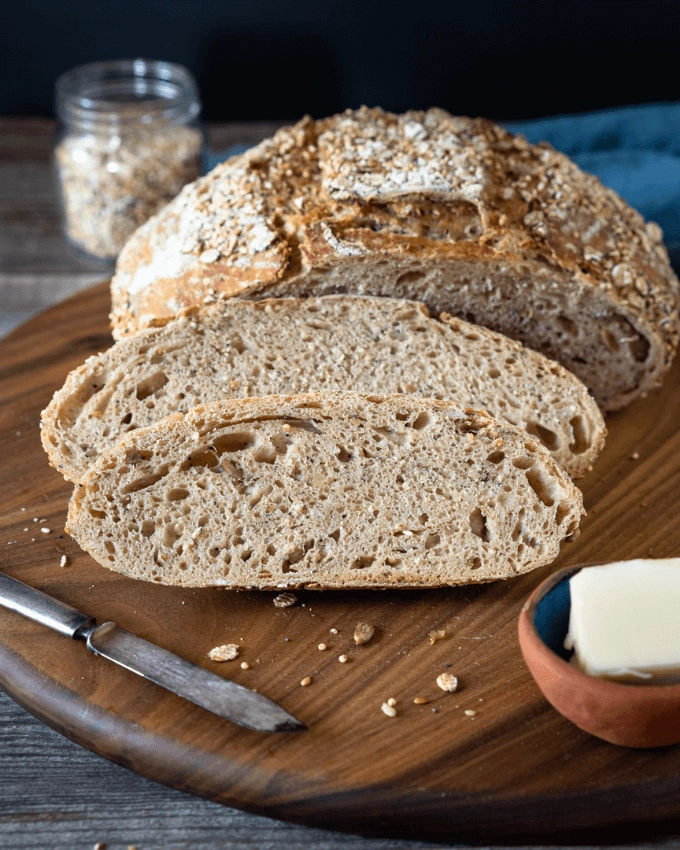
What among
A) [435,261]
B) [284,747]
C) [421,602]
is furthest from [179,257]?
[284,747]

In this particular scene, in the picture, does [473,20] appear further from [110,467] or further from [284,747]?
[284,747]

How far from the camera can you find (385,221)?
10.2ft

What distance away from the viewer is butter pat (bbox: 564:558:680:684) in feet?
6.82

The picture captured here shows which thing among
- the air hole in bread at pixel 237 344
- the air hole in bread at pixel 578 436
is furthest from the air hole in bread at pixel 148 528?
the air hole in bread at pixel 578 436

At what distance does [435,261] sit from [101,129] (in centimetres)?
203

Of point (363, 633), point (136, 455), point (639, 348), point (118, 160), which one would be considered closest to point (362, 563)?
point (363, 633)

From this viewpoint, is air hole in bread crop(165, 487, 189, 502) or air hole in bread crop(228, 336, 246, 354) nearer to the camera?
air hole in bread crop(165, 487, 189, 502)

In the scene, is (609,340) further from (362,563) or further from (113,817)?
(113,817)

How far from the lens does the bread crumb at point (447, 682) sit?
238 centimetres

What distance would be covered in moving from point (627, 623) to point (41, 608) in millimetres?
1415

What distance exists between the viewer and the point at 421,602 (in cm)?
264

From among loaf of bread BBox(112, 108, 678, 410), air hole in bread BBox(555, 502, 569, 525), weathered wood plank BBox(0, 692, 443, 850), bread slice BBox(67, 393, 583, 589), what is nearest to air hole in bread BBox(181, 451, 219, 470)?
bread slice BBox(67, 393, 583, 589)

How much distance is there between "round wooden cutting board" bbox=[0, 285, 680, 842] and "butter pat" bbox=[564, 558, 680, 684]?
26 cm

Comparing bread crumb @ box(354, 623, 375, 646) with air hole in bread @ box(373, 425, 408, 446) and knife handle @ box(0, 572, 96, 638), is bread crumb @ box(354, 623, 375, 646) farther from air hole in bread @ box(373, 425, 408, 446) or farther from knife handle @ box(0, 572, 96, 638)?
knife handle @ box(0, 572, 96, 638)
